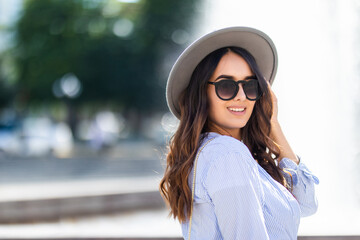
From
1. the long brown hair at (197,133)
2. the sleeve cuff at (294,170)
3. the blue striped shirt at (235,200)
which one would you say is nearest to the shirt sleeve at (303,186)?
the sleeve cuff at (294,170)

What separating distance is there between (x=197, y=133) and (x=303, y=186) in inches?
24.2

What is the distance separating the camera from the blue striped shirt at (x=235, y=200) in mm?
1482

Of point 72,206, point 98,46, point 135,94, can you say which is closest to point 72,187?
point 72,206

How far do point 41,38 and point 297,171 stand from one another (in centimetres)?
2620

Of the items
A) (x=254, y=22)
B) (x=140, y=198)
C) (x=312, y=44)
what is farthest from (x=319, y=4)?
(x=140, y=198)

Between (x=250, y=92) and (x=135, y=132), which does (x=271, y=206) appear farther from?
(x=135, y=132)

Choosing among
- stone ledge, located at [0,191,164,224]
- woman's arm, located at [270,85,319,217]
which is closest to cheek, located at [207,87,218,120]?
woman's arm, located at [270,85,319,217]

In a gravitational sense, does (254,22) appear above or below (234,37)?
above

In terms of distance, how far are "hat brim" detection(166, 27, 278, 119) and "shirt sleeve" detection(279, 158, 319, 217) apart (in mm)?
525

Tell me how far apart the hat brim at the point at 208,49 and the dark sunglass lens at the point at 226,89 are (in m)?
0.15

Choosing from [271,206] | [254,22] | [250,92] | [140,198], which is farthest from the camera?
[254,22]

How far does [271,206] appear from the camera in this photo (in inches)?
62.6

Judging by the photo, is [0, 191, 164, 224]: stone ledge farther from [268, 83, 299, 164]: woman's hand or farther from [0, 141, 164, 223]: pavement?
[268, 83, 299, 164]: woman's hand

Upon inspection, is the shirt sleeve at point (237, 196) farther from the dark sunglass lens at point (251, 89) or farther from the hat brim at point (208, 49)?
the hat brim at point (208, 49)
